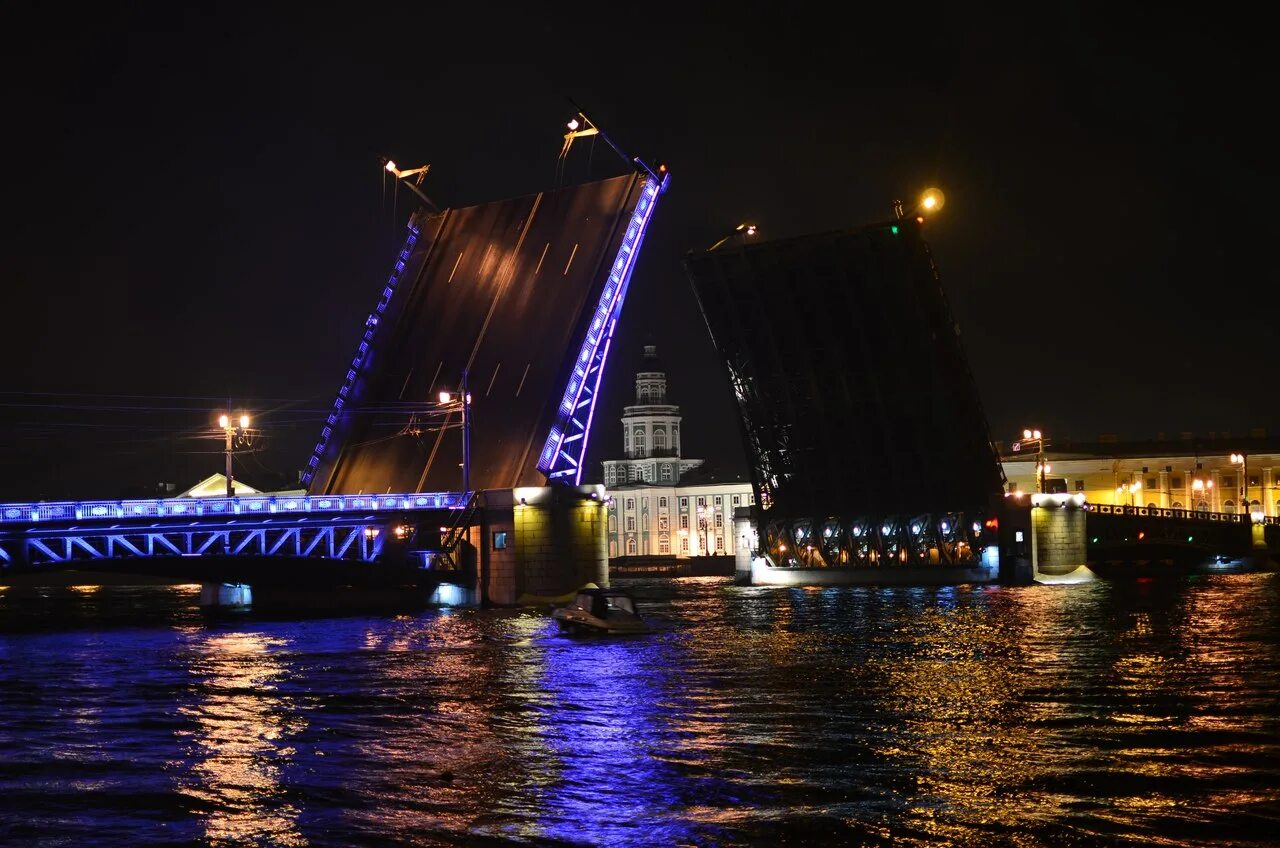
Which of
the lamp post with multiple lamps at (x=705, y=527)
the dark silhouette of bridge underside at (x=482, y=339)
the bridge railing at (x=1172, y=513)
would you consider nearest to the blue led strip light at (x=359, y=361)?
the dark silhouette of bridge underside at (x=482, y=339)

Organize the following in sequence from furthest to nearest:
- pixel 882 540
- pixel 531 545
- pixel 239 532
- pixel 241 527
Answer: pixel 882 540
pixel 531 545
pixel 239 532
pixel 241 527

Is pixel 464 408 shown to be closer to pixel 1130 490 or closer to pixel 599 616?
pixel 599 616

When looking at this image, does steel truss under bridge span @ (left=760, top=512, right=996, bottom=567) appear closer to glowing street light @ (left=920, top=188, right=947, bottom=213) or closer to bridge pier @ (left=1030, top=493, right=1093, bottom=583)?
bridge pier @ (left=1030, top=493, right=1093, bottom=583)

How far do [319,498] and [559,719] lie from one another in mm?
28706

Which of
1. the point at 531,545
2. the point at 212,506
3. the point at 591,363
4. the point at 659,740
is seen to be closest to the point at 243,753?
the point at 659,740

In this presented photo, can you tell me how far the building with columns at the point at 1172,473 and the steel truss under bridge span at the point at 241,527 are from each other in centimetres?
6071

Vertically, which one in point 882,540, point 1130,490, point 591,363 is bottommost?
point 882,540

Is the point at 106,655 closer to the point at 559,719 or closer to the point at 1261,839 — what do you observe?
the point at 559,719

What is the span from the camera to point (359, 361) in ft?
176

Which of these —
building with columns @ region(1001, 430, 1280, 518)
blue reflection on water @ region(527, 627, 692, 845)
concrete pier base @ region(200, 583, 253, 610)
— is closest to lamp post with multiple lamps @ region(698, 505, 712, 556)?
building with columns @ region(1001, 430, 1280, 518)

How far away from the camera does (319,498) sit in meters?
45.5

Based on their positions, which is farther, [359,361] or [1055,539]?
[1055,539]

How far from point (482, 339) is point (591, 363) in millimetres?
3937

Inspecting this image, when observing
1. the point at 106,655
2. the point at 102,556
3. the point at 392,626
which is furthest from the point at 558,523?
the point at 106,655
